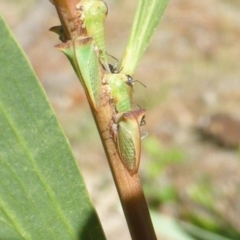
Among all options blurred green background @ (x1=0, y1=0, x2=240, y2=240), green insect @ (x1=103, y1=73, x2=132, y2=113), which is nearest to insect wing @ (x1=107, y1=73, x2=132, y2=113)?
green insect @ (x1=103, y1=73, x2=132, y2=113)

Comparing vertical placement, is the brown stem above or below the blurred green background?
above

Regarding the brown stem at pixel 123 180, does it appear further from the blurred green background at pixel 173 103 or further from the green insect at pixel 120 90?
the blurred green background at pixel 173 103

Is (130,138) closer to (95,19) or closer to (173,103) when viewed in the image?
(95,19)

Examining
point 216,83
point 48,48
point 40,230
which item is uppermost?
point 40,230

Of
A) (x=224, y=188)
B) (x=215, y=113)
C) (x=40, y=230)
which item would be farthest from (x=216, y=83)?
(x=40, y=230)

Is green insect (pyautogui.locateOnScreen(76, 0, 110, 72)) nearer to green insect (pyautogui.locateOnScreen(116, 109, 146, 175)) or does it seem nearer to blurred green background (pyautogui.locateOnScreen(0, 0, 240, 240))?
green insect (pyautogui.locateOnScreen(116, 109, 146, 175))

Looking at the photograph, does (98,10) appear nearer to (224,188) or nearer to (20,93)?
(20,93)
